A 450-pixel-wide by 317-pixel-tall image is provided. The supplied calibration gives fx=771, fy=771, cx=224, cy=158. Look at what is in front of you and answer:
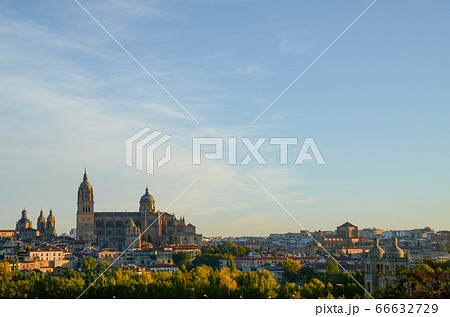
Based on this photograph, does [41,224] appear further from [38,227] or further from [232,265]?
[232,265]

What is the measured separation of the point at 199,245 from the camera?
268 ft

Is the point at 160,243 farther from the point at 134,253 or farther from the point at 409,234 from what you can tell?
the point at 409,234

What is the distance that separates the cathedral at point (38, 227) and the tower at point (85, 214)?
8.30 m

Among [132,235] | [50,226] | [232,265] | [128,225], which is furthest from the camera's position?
[50,226]

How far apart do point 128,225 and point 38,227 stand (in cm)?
2097

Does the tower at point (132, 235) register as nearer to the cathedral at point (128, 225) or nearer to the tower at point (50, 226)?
the cathedral at point (128, 225)

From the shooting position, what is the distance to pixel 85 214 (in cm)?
8525

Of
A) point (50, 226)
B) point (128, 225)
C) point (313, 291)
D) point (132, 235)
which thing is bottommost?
point (313, 291)

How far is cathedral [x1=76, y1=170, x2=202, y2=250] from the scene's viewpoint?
8181 cm

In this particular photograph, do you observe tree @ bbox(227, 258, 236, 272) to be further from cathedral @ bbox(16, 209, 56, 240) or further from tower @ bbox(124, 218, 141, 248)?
cathedral @ bbox(16, 209, 56, 240)

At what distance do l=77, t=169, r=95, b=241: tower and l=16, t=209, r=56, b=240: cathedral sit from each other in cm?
830

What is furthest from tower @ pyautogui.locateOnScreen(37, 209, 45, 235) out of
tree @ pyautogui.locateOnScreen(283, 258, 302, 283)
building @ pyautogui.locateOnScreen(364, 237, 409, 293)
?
building @ pyautogui.locateOnScreen(364, 237, 409, 293)

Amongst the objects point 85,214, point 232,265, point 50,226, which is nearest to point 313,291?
point 232,265
